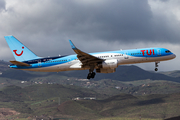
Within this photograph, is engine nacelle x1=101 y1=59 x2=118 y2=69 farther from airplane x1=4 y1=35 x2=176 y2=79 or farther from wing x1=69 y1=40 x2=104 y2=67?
wing x1=69 y1=40 x2=104 y2=67

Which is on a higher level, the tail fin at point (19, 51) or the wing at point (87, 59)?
the tail fin at point (19, 51)

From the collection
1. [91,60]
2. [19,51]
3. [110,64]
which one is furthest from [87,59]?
[19,51]

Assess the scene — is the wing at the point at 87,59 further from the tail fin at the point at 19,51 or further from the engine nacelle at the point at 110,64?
the tail fin at the point at 19,51

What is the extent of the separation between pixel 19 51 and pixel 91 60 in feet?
76.3

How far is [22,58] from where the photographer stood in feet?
223

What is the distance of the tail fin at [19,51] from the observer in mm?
68000

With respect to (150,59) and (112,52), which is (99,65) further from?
(150,59)

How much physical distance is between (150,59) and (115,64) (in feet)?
35.7

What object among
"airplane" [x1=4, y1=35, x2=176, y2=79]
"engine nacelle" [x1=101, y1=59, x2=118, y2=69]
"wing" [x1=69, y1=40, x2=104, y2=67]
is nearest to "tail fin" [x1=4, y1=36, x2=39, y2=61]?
"airplane" [x1=4, y1=35, x2=176, y2=79]

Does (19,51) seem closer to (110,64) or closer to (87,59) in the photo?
(87,59)

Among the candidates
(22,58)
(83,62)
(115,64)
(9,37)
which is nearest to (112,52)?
(115,64)

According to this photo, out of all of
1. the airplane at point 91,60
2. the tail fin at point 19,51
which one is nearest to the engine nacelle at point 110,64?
the airplane at point 91,60

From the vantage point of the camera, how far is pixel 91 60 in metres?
61.8

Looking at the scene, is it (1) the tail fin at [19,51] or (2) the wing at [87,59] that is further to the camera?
(1) the tail fin at [19,51]
